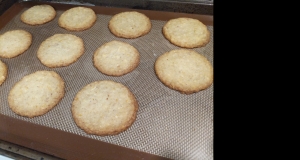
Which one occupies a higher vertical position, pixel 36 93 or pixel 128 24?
pixel 128 24

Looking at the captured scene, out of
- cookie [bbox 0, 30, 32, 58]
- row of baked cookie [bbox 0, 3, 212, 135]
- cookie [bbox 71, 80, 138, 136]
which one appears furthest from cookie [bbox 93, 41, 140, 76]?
cookie [bbox 0, 30, 32, 58]

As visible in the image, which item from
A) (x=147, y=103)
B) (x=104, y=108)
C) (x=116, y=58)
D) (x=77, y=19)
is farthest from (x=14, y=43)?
(x=147, y=103)

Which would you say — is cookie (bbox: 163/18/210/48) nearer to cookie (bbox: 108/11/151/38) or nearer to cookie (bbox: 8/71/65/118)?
cookie (bbox: 108/11/151/38)

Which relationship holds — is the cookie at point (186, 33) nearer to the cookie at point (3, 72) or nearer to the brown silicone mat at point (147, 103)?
the brown silicone mat at point (147, 103)

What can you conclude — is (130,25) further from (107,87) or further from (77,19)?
(107,87)
